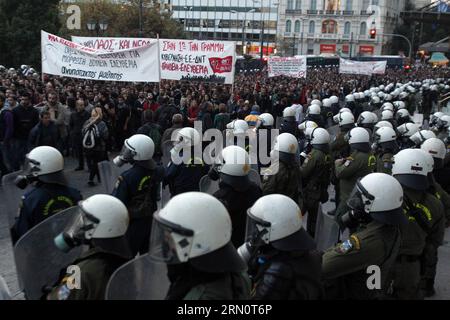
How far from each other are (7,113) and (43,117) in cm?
65

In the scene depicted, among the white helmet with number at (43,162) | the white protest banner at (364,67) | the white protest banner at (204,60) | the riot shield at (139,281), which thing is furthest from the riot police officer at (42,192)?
the white protest banner at (364,67)

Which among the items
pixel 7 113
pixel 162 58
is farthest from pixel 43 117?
pixel 162 58

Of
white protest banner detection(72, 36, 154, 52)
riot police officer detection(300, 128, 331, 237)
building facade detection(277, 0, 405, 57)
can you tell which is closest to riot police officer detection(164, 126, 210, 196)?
riot police officer detection(300, 128, 331, 237)

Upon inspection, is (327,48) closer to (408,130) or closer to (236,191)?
(408,130)

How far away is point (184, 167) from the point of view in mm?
5871

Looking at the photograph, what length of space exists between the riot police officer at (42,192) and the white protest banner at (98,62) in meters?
7.95

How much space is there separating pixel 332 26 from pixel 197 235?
101 meters

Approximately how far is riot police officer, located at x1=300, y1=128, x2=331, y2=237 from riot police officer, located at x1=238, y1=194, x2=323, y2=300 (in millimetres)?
3299

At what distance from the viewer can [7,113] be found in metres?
8.87

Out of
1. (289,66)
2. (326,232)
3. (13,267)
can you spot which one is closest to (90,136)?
(13,267)

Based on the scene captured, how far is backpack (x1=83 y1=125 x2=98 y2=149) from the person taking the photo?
29.8 feet

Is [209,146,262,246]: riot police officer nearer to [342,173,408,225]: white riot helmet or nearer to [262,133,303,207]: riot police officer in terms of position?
[262,133,303,207]: riot police officer

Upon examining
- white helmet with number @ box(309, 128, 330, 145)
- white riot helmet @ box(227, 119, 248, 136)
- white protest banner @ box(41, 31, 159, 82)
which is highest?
white protest banner @ box(41, 31, 159, 82)
